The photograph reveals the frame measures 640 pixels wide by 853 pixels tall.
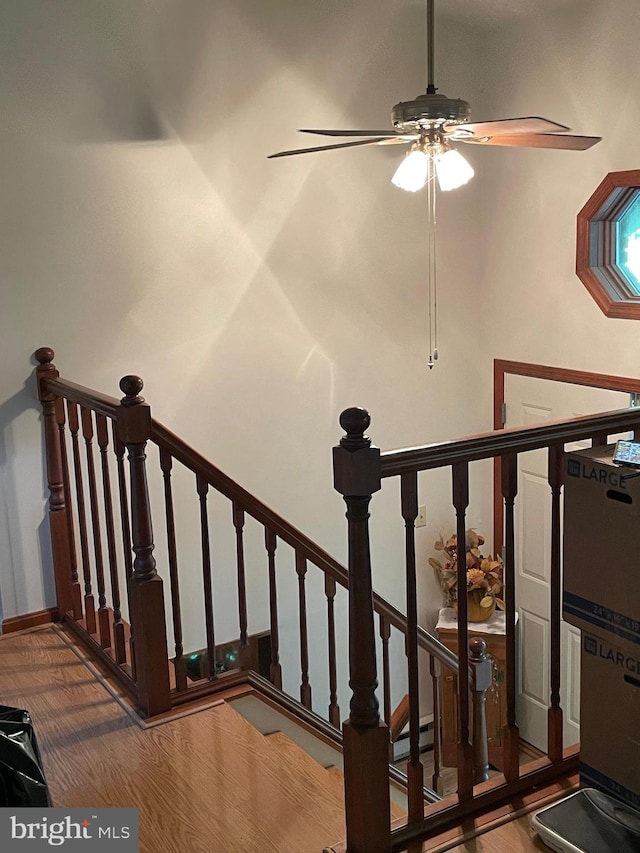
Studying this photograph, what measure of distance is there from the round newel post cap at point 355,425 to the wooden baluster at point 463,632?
266 mm

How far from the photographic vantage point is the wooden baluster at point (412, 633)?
189 cm

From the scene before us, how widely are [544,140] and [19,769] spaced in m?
2.52

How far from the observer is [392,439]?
454 centimetres

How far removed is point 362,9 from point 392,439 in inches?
84.4

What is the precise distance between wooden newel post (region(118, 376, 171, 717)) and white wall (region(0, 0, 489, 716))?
39.2 inches

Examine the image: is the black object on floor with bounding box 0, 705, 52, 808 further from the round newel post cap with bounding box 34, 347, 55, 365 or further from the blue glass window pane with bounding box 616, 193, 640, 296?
the blue glass window pane with bounding box 616, 193, 640, 296

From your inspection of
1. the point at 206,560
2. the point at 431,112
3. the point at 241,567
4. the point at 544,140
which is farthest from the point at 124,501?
the point at 544,140

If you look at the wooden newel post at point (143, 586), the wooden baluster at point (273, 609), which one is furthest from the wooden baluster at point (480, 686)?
the wooden newel post at point (143, 586)

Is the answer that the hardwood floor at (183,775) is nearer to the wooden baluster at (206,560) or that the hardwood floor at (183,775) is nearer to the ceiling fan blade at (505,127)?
the wooden baluster at (206,560)

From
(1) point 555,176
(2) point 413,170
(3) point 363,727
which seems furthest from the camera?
(1) point 555,176

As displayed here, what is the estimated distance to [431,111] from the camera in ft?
8.96

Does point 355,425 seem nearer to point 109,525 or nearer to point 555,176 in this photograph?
point 109,525

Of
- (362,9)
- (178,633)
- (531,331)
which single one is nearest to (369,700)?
(178,633)

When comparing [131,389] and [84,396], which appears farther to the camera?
[84,396]
